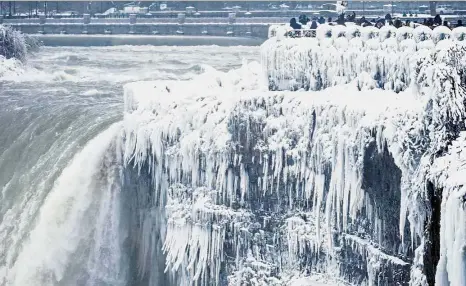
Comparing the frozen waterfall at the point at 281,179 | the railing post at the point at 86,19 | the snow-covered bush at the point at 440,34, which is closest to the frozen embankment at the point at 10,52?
the railing post at the point at 86,19

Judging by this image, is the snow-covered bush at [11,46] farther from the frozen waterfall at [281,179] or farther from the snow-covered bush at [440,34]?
the snow-covered bush at [440,34]

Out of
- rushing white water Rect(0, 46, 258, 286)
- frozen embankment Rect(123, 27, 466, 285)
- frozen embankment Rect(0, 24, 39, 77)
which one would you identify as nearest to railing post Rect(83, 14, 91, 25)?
frozen embankment Rect(0, 24, 39, 77)

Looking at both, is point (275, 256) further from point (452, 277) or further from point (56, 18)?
point (56, 18)

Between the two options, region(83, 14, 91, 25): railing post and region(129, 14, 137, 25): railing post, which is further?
region(83, 14, 91, 25): railing post

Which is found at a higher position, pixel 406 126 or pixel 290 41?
pixel 290 41

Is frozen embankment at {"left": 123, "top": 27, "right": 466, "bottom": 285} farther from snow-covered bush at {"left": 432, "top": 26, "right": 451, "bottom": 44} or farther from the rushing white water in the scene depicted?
the rushing white water

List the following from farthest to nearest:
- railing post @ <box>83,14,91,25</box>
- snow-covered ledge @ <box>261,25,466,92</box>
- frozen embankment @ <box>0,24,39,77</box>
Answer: railing post @ <box>83,14,91,25</box>
frozen embankment @ <box>0,24,39,77</box>
snow-covered ledge @ <box>261,25,466,92</box>

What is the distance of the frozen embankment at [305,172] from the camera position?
17547 mm

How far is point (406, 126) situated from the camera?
1877cm

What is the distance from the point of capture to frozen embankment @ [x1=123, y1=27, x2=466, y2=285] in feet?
57.6

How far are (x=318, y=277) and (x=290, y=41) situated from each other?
7310 mm

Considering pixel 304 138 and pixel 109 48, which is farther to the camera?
pixel 109 48

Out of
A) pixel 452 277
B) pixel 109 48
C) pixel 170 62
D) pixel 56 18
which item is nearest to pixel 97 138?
pixel 452 277

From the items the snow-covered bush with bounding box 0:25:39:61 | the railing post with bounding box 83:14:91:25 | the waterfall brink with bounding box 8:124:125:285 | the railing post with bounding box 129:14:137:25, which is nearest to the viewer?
the waterfall brink with bounding box 8:124:125:285
